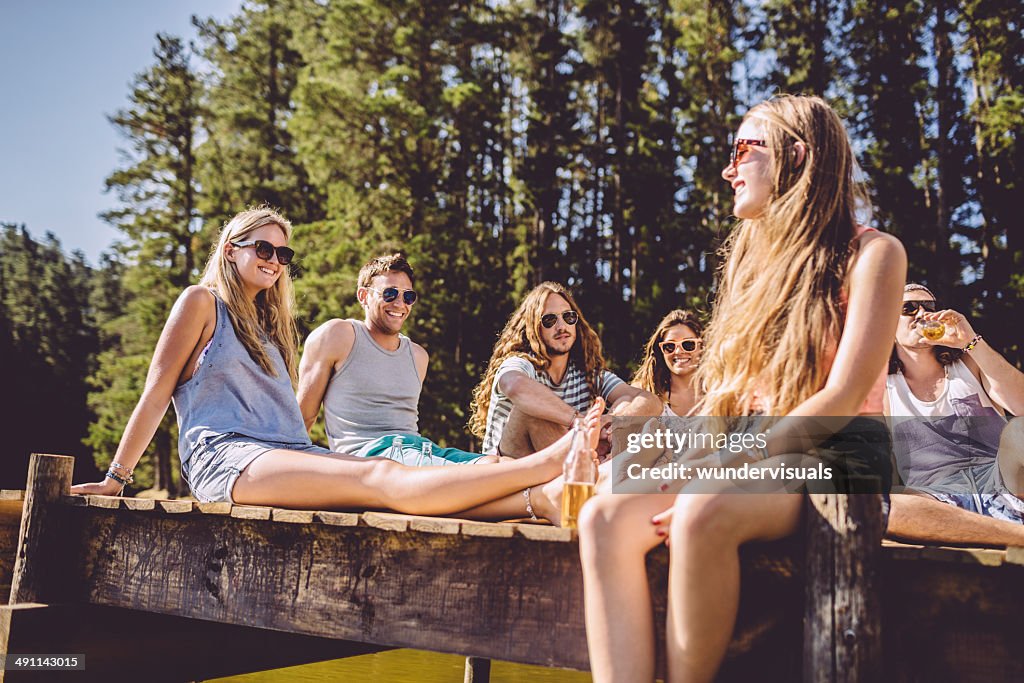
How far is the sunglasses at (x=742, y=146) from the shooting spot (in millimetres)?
2332

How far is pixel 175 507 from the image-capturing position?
282 centimetres

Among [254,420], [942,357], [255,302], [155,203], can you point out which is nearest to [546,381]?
[255,302]

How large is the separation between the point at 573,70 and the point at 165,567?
1894 centimetres

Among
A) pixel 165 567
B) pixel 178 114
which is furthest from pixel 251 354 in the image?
pixel 178 114

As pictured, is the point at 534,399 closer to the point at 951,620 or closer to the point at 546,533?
the point at 546,533

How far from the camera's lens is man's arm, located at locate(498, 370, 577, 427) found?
13.6 feet

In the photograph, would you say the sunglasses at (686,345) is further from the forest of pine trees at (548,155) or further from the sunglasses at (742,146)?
the forest of pine trees at (548,155)

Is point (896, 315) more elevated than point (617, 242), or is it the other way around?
point (617, 242)

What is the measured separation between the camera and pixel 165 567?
9.43ft

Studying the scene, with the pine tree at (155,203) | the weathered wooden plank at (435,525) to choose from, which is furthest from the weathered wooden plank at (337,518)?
the pine tree at (155,203)

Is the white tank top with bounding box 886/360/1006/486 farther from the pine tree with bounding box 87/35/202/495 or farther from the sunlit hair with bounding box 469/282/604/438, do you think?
the pine tree with bounding box 87/35/202/495

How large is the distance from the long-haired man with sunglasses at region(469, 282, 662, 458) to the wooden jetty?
143 cm

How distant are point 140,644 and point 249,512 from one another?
1085 mm

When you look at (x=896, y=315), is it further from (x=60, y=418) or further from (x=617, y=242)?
(x=60, y=418)
